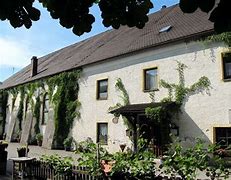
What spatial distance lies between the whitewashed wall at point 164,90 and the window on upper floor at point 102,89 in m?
0.31

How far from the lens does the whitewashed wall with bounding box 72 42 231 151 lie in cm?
1545

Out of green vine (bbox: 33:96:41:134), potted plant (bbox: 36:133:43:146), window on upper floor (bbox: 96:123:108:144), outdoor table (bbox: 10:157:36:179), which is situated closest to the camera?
outdoor table (bbox: 10:157:36:179)

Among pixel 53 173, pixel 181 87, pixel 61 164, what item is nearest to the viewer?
pixel 61 164

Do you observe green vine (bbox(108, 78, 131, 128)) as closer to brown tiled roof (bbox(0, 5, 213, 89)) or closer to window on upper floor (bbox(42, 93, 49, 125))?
brown tiled roof (bbox(0, 5, 213, 89))

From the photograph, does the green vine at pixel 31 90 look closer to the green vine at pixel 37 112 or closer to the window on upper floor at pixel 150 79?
the green vine at pixel 37 112

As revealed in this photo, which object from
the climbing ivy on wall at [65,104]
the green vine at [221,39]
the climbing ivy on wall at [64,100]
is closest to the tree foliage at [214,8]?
the green vine at [221,39]

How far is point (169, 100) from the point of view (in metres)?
17.2

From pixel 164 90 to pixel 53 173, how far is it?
9.87 m

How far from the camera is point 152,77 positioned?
18.5 metres

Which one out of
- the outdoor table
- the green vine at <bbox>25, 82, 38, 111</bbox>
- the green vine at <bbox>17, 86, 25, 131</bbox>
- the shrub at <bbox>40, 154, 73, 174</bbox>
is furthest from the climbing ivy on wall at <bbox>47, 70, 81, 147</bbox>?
the shrub at <bbox>40, 154, 73, 174</bbox>

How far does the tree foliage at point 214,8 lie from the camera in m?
2.48

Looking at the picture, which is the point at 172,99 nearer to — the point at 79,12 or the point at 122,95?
the point at 122,95

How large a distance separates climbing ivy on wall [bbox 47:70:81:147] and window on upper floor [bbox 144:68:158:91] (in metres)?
6.63

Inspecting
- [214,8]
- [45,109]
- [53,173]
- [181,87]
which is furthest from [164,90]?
[214,8]
